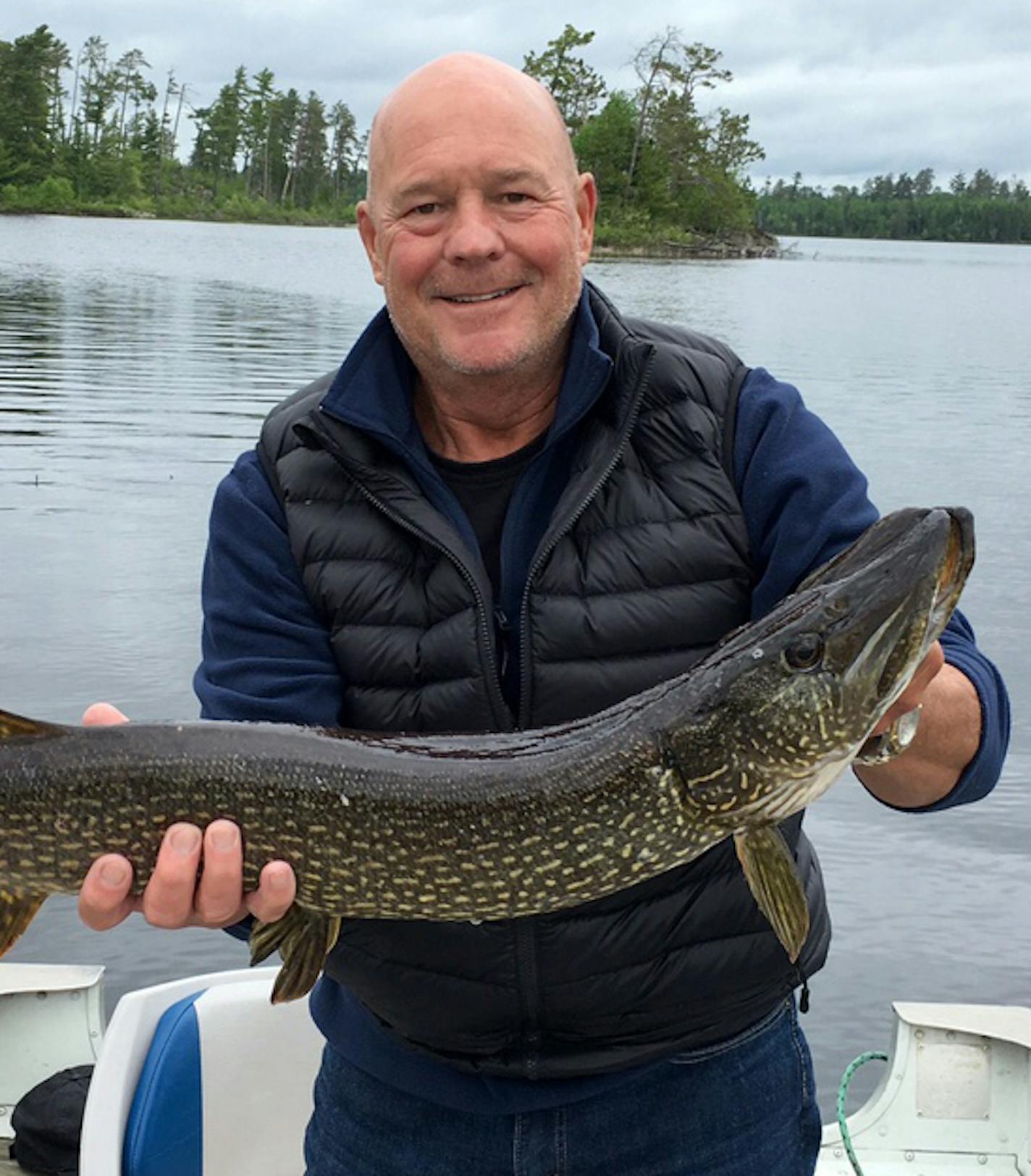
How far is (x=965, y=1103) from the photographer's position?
134 inches

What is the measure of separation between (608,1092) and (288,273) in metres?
35.7

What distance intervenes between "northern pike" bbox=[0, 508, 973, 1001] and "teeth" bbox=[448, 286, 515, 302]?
64 cm

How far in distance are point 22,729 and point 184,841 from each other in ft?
1.01

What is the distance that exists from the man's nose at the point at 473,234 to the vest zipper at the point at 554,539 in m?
0.30

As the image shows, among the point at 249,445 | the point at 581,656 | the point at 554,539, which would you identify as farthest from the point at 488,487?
the point at 249,445

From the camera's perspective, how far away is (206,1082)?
2.93m

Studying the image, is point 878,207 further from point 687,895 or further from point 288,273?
point 687,895

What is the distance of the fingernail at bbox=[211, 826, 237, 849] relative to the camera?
83.7 inches

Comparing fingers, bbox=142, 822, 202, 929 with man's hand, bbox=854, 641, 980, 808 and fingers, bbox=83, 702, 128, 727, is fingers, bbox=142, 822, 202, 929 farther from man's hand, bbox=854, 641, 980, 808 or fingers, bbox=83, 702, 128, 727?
man's hand, bbox=854, 641, 980, 808

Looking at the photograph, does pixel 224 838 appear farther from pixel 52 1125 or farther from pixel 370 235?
pixel 52 1125

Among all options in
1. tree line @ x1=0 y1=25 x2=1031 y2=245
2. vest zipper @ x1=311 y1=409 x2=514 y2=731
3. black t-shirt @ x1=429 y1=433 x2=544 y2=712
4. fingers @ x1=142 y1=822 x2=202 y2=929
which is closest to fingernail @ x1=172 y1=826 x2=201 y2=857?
fingers @ x1=142 y1=822 x2=202 y2=929

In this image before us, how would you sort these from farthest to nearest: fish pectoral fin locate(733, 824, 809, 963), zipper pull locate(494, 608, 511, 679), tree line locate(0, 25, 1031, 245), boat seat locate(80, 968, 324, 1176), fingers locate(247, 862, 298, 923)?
tree line locate(0, 25, 1031, 245), boat seat locate(80, 968, 324, 1176), zipper pull locate(494, 608, 511, 679), fingers locate(247, 862, 298, 923), fish pectoral fin locate(733, 824, 809, 963)

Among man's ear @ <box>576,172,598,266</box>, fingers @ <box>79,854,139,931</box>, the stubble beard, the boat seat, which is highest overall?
man's ear @ <box>576,172,598,266</box>

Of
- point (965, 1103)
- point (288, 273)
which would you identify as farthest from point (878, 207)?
point (965, 1103)
